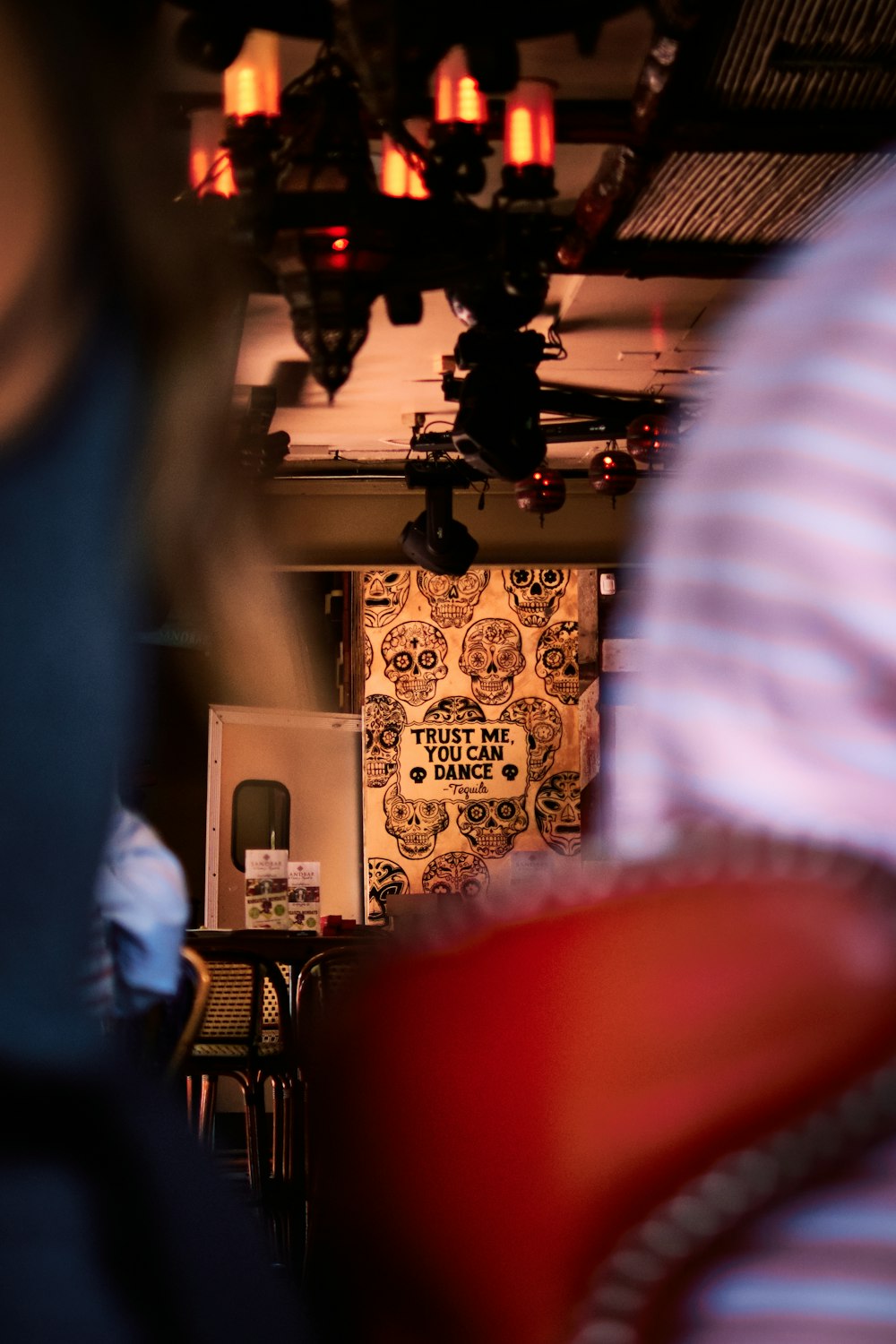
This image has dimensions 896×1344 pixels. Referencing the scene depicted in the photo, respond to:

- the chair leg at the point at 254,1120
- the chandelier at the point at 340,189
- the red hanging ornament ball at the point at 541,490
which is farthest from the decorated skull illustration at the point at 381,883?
the chandelier at the point at 340,189

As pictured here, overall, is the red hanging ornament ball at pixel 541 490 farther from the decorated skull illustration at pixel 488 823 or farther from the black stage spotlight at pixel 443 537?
the decorated skull illustration at pixel 488 823

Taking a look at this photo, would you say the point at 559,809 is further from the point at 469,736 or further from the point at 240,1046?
the point at 240,1046

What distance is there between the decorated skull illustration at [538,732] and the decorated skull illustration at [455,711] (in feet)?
0.61

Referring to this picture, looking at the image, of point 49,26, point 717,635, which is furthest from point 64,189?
point 717,635

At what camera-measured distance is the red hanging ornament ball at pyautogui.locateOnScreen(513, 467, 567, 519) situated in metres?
7.69

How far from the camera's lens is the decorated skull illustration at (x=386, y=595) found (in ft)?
31.7

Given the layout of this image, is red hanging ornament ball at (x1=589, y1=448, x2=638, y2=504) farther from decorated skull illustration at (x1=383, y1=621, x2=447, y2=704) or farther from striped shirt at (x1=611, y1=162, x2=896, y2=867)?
striped shirt at (x1=611, y1=162, x2=896, y2=867)

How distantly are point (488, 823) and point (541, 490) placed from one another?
271 cm

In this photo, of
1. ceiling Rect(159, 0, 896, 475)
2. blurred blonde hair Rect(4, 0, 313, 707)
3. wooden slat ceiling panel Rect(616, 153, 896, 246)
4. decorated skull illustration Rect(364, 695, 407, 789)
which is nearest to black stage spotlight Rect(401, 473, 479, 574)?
ceiling Rect(159, 0, 896, 475)

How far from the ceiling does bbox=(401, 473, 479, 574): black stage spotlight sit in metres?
1.11

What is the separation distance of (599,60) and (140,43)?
4.22m

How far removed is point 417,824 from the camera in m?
9.45

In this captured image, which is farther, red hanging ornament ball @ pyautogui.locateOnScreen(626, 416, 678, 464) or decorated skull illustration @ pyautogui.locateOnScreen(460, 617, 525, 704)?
decorated skull illustration @ pyautogui.locateOnScreen(460, 617, 525, 704)

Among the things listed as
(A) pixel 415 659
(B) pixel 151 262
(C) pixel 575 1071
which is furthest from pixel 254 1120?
(A) pixel 415 659
